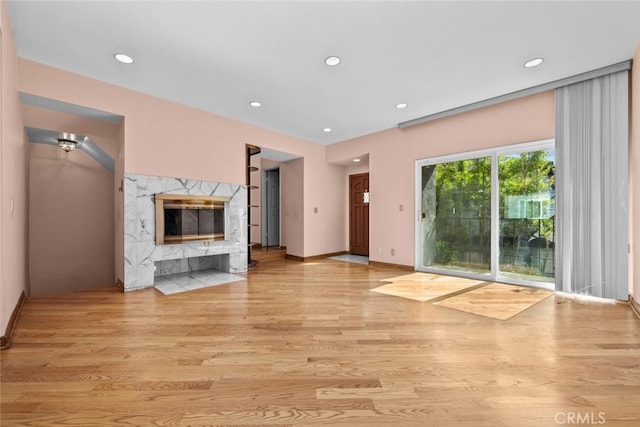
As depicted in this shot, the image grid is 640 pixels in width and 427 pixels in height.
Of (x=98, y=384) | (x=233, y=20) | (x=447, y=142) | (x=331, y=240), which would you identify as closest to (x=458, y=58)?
(x=447, y=142)

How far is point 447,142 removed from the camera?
4.52 metres

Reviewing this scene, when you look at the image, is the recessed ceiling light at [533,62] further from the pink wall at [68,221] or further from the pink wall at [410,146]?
the pink wall at [68,221]

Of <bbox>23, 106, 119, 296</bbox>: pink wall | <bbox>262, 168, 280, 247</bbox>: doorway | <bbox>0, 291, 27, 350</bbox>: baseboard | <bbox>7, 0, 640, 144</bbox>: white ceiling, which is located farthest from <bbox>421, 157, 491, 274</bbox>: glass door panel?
<bbox>23, 106, 119, 296</bbox>: pink wall

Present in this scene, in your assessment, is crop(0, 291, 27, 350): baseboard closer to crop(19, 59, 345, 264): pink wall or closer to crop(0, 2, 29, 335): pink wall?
crop(0, 2, 29, 335): pink wall

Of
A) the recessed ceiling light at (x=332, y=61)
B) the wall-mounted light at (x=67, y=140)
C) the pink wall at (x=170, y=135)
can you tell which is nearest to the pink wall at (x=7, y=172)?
the pink wall at (x=170, y=135)

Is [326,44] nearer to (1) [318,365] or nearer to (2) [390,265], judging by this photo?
(1) [318,365]

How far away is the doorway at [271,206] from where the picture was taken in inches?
284

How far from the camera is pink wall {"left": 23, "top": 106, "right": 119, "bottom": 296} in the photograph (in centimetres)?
448

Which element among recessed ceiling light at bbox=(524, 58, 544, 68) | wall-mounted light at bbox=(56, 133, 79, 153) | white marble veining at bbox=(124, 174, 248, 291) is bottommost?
white marble veining at bbox=(124, 174, 248, 291)

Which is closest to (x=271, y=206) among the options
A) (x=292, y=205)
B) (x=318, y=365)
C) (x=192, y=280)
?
(x=292, y=205)

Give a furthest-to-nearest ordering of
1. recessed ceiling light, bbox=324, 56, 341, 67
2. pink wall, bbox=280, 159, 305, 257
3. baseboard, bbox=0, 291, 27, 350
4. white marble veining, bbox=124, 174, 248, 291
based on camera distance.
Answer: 1. pink wall, bbox=280, 159, 305, 257
2. white marble veining, bbox=124, 174, 248, 291
3. recessed ceiling light, bbox=324, 56, 341, 67
4. baseboard, bbox=0, 291, 27, 350

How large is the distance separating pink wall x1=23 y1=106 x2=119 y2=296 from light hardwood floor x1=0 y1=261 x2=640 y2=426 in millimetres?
2153

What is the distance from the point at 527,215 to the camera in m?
3.87

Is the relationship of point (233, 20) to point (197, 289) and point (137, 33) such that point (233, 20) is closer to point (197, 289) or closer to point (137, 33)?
point (137, 33)
